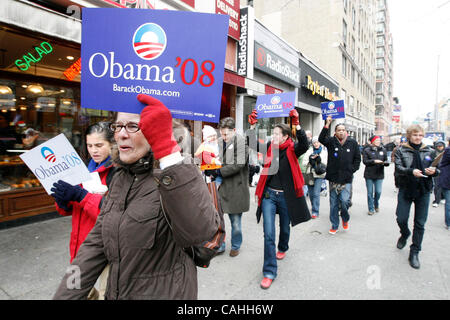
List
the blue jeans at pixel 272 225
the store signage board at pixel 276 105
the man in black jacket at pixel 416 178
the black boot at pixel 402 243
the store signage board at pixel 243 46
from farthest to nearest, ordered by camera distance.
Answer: the store signage board at pixel 243 46, the store signage board at pixel 276 105, the black boot at pixel 402 243, the man in black jacket at pixel 416 178, the blue jeans at pixel 272 225

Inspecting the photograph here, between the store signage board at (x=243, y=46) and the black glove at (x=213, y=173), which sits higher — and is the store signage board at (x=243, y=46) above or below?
above

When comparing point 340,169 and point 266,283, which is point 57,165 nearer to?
point 266,283

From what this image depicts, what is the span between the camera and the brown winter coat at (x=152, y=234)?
107 centimetres

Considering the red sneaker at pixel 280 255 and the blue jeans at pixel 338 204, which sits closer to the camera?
the red sneaker at pixel 280 255

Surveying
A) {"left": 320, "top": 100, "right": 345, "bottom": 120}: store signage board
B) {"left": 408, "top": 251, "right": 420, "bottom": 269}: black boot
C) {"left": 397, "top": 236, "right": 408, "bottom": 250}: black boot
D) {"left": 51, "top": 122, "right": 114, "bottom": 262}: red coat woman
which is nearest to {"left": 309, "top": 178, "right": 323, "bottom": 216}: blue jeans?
{"left": 397, "top": 236, "right": 408, "bottom": 250}: black boot

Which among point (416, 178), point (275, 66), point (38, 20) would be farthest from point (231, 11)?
point (416, 178)

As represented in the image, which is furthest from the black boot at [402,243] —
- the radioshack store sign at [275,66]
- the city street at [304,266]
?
the radioshack store sign at [275,66]

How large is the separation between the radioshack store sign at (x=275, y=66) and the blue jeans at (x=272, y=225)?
323 inches

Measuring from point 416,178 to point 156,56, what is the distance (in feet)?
13.7

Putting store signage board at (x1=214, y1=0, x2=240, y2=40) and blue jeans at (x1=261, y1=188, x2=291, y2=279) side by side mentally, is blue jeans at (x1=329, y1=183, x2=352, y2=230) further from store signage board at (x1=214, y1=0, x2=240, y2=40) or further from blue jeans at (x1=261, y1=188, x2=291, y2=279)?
store signage board at (x1=214, y1=0, x2=240, y2=40)

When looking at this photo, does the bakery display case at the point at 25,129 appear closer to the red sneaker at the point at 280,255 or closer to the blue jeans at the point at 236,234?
the blue jeans at the point at 236,234

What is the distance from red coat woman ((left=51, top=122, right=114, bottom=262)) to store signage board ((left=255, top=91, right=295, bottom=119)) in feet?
13.9

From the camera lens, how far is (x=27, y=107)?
5.64 metres
